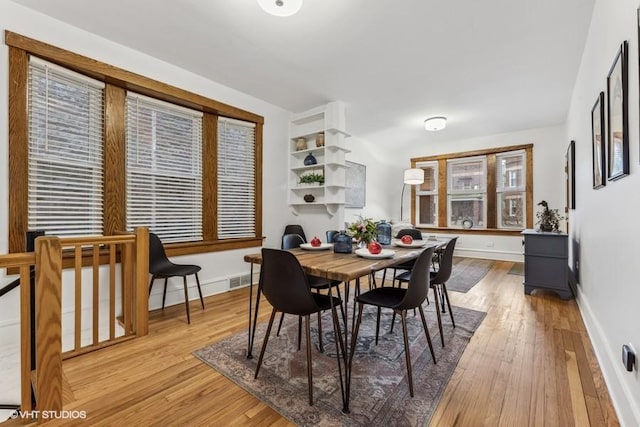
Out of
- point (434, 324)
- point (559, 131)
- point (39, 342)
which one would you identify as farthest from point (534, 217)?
point (39, 342)

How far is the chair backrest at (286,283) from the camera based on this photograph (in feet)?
5.15

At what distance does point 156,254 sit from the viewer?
2.90 m

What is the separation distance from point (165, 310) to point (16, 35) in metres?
2.58

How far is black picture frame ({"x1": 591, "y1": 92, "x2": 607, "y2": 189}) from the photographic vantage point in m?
1.94

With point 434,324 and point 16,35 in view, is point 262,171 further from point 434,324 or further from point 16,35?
point 434,324

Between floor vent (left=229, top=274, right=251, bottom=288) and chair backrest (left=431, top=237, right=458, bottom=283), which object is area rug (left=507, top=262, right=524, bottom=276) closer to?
chair backrest (left=431, top=237, right=458, bottom=283)

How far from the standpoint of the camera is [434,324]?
2607 millimetres

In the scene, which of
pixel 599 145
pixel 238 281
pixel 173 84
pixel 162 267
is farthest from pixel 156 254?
pixel 599 145

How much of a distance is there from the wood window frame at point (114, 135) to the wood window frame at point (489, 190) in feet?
13.9

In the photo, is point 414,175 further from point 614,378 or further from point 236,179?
point 614,378

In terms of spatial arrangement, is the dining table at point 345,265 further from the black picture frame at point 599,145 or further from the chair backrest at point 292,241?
the black picture frame at point 599,145

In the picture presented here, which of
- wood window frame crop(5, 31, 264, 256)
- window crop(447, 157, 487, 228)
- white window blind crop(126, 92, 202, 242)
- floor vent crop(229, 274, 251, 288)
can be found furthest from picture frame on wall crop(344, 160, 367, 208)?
white window blind crop(126, 92, 202, 242)

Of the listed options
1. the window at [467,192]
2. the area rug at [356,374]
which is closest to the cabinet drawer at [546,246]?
the area rug at [356,374]

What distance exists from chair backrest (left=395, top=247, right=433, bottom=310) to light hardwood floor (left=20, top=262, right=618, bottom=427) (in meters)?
0.52
